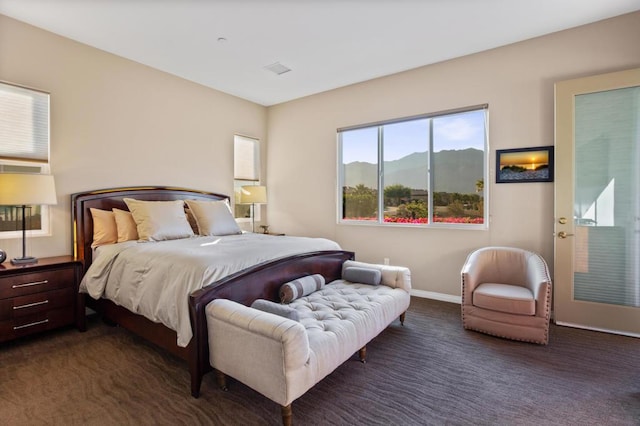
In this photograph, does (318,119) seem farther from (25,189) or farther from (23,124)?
(25,189)

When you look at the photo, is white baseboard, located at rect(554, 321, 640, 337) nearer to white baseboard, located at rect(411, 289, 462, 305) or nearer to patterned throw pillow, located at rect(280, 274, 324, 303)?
white baseboard, located at rect(411, 289, 462, 305)

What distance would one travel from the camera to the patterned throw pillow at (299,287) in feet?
8.59

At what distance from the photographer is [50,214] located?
3.31 metres

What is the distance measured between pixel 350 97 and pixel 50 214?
160 inches

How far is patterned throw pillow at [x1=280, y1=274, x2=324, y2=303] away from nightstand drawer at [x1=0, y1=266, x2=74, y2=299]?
2.10 meters

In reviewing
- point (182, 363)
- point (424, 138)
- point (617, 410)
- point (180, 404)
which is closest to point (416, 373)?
point (617, 410)

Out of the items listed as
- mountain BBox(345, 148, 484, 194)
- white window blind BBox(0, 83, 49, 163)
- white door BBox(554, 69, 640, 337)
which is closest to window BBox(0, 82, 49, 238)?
white window blind BBox(0, 83, 49, 163)

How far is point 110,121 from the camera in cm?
377

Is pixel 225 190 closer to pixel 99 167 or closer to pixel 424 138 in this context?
pixel 99 167

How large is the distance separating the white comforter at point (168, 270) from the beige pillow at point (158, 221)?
218 millimetres

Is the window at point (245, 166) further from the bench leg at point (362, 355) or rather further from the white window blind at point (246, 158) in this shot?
the bench leg at point (362, 355)

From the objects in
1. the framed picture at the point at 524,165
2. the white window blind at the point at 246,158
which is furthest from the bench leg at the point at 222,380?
the white window blind at the point at 246,158

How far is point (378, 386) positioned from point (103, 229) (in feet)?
10.5

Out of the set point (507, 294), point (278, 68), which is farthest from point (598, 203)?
point (278, 68)
